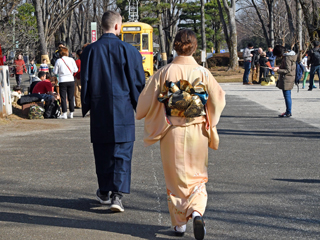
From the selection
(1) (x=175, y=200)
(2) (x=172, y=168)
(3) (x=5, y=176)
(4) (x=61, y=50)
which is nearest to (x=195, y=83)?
(2) (x=172, y=168)

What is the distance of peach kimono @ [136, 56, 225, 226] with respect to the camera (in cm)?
391

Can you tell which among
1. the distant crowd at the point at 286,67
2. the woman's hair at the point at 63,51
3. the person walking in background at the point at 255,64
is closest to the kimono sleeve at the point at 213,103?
the distant crowd at the point at 286,67

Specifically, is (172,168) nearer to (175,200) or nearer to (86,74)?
(175,200)

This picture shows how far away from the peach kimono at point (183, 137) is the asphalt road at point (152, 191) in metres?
0.34

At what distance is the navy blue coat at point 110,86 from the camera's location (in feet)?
14.9

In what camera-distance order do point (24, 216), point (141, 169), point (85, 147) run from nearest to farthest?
point (24, 216)
point (141, 169)
point (85, 147)

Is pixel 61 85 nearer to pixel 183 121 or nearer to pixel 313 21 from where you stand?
pixel 183 121

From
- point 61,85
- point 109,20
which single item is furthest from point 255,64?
point 109,20

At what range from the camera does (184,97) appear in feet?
12.6

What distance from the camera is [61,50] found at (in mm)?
11539

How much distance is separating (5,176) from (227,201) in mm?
2856

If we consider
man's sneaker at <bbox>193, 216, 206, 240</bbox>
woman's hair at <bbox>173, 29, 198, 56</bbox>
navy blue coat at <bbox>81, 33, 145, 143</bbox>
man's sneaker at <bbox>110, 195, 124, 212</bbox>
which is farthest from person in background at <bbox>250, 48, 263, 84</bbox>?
man's sneaker at <bbox>193, 216, 206, 240</bbox>

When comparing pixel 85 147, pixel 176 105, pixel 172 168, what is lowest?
pixel 85 147

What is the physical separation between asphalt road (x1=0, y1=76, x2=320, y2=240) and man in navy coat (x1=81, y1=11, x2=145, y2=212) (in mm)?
372
